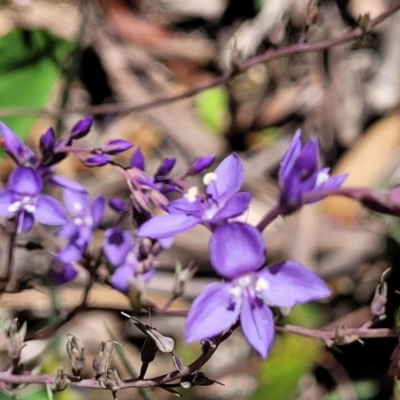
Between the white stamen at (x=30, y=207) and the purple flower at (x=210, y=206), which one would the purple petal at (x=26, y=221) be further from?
the purple flower at (x=210, y=206)

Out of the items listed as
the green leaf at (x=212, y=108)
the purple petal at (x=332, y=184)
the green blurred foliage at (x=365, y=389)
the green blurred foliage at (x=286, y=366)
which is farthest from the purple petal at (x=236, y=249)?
the green leaf at (x=212, y=108)

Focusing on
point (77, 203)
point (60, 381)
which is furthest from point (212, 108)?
point (60, 381)

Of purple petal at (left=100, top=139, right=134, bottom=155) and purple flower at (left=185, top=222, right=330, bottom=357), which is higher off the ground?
purple petal at (left=100, top=139, right=134, bottom=155)

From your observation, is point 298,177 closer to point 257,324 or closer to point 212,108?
point 257,324

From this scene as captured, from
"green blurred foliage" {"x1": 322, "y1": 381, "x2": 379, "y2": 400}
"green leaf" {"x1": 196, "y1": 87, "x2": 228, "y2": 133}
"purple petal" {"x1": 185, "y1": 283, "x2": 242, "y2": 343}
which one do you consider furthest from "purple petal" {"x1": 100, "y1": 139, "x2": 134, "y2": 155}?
"green leaf" {"x1": 196, "y1": 87, "x2": 228, "y2": 133}

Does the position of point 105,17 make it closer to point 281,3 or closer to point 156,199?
point 281,3

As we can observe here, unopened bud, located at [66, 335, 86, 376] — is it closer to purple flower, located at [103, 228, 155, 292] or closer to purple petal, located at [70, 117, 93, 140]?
purple flower, located at [103, 228, 155, 292]
